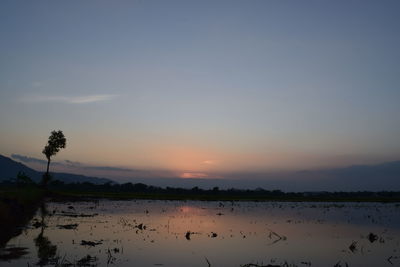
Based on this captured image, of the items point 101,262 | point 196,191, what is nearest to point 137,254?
point 101,262

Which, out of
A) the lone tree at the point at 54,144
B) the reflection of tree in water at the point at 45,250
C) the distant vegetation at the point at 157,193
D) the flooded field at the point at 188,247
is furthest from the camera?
the distant vegetation at the point at 157,193

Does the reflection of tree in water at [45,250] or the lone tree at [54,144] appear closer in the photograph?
the reflection of tree in water at [45,250]

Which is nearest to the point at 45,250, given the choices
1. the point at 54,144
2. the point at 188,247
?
the point at 188,247

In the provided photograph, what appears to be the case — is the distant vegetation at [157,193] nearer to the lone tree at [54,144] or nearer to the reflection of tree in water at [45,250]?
the lone tree at [54,144]

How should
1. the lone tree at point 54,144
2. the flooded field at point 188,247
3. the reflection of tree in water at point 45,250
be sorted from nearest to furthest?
the reflection of tree in water at point 45,250 → the flooded field at point 188,247 → the lone tree at point 54,144

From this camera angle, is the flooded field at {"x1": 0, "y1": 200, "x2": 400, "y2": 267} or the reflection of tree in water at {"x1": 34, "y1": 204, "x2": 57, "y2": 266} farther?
the flooded field at {"x1": 0, "y1": 200, "x2": 400, "y2": 267}

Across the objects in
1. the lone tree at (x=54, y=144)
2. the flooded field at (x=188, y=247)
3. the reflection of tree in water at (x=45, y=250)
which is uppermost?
the lone tree at (x=54, y=144)

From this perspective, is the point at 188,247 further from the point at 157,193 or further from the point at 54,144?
the point at 157,193

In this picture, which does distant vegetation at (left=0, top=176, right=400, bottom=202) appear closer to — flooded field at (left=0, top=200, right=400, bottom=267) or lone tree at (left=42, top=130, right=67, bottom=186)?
lone tree at (left=42, top=130, right=67, bottom=186)

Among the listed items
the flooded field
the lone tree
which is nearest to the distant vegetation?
the lone tree

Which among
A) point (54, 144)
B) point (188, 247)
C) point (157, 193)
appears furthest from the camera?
point (157, 193)

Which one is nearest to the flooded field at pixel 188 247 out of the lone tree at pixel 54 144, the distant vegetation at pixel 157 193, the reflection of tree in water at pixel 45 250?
the reflection of tree in water at pixel 45 250

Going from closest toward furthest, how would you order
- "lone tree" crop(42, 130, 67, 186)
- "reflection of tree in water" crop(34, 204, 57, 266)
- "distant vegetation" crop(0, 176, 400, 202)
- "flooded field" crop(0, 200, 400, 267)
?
"reflection of tree in water" crop(34, 204, 57, 266)
"flooded field" crop(0, 200, 400, 267)
"lone tree" crop(42, 130, 67, 186)
"distant vegetation" crop(0, 176, 400, 202)

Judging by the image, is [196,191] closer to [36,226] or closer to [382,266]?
[36,226]
